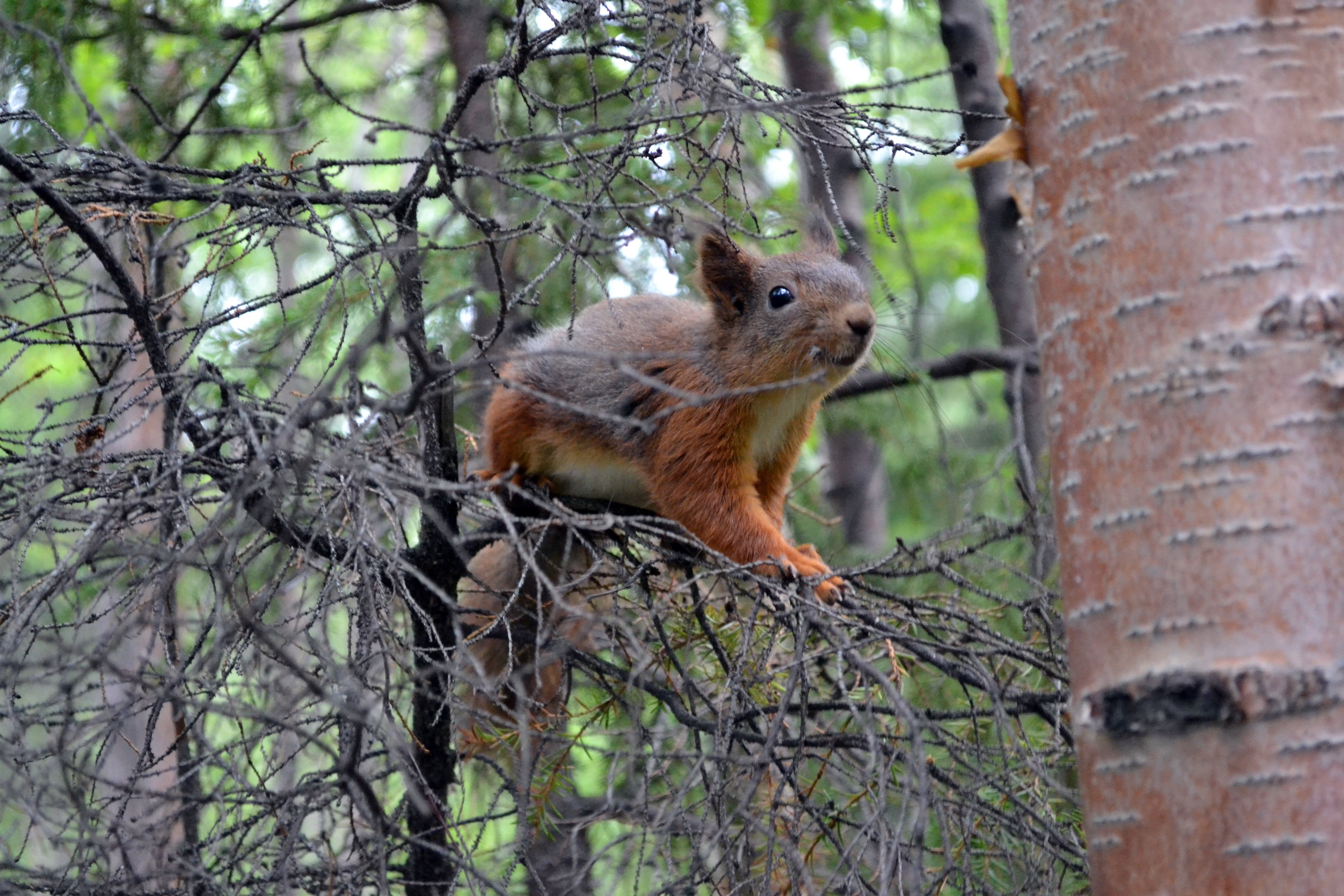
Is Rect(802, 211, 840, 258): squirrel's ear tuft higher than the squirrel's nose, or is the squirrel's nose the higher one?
Rect(802, 211, 840, 258): squirrel's ear tuft

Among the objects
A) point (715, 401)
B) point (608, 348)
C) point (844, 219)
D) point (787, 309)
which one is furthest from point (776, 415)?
point (844, 219)

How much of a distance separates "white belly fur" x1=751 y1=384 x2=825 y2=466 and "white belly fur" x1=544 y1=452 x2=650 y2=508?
1.30 feet

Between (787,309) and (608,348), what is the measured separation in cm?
63

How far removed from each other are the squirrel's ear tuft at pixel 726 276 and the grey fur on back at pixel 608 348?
0.45 feet

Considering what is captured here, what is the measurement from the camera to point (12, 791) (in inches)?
60.1

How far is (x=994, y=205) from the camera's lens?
4.70 meters

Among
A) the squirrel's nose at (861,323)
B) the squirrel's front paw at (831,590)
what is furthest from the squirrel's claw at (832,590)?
the squirrel's nose at (861,323)

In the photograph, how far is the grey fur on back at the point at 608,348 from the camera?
12.3ft

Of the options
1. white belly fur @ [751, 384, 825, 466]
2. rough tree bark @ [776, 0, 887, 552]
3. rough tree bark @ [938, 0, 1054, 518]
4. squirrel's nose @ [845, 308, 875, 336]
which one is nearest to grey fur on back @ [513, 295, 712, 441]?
white belly fur @ [751, 384, 825, 466]

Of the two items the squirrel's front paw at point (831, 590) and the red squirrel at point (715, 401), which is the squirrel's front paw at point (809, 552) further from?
the squirrel's front paw at point (831, 590)

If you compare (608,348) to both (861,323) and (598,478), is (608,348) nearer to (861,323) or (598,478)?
(598,478)

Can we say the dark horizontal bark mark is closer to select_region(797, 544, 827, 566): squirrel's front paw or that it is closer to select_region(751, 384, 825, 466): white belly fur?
select_region(797, 544, 827, 566): squirrel's front paw

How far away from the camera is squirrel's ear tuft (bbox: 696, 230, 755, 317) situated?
→ 3717 millimetres

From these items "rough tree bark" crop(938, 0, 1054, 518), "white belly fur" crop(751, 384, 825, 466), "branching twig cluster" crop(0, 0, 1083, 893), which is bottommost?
"branching twig cluster" crop(0, 0, 1083, 893)
